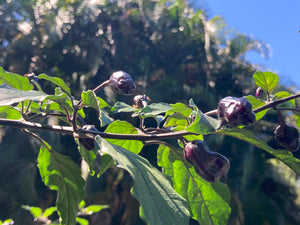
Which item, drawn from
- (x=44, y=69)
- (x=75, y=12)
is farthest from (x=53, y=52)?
(x=75, y=12)

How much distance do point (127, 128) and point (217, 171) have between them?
0.27 m

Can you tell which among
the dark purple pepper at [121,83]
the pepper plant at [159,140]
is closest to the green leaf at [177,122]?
the pepper plant at [159,140]

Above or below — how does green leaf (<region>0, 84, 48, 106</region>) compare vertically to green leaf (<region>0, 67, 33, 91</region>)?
above

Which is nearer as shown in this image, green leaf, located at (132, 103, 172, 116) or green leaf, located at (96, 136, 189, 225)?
green leaf, located at (96, 136, 189, 225)

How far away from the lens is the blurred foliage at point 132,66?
24.5 ft

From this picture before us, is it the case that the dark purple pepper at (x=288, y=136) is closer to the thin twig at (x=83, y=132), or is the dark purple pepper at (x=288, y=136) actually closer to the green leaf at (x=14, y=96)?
the thin twig at (x=83, y=132)

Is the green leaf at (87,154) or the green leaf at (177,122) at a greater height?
the green leaf at (177,122)

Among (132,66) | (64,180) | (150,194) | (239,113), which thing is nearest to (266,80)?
(239,113)

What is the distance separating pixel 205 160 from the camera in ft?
2.49

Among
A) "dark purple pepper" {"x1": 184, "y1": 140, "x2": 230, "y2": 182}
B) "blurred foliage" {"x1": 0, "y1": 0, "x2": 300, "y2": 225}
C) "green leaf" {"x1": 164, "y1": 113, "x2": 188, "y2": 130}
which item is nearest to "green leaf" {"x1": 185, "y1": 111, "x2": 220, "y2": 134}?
"dark purple pepper" {"x1": 184, "y1": 140, "x2": 230, "y2": 182}

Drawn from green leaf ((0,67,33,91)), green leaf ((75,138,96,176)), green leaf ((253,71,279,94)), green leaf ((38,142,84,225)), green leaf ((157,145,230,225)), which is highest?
green leaf ((253,71,279,94))

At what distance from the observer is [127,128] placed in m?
0.93

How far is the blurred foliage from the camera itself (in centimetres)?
746

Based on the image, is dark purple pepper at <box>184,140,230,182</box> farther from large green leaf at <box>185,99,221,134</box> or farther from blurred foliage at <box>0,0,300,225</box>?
blurred foliage at <box>0,0,300,225</box>
